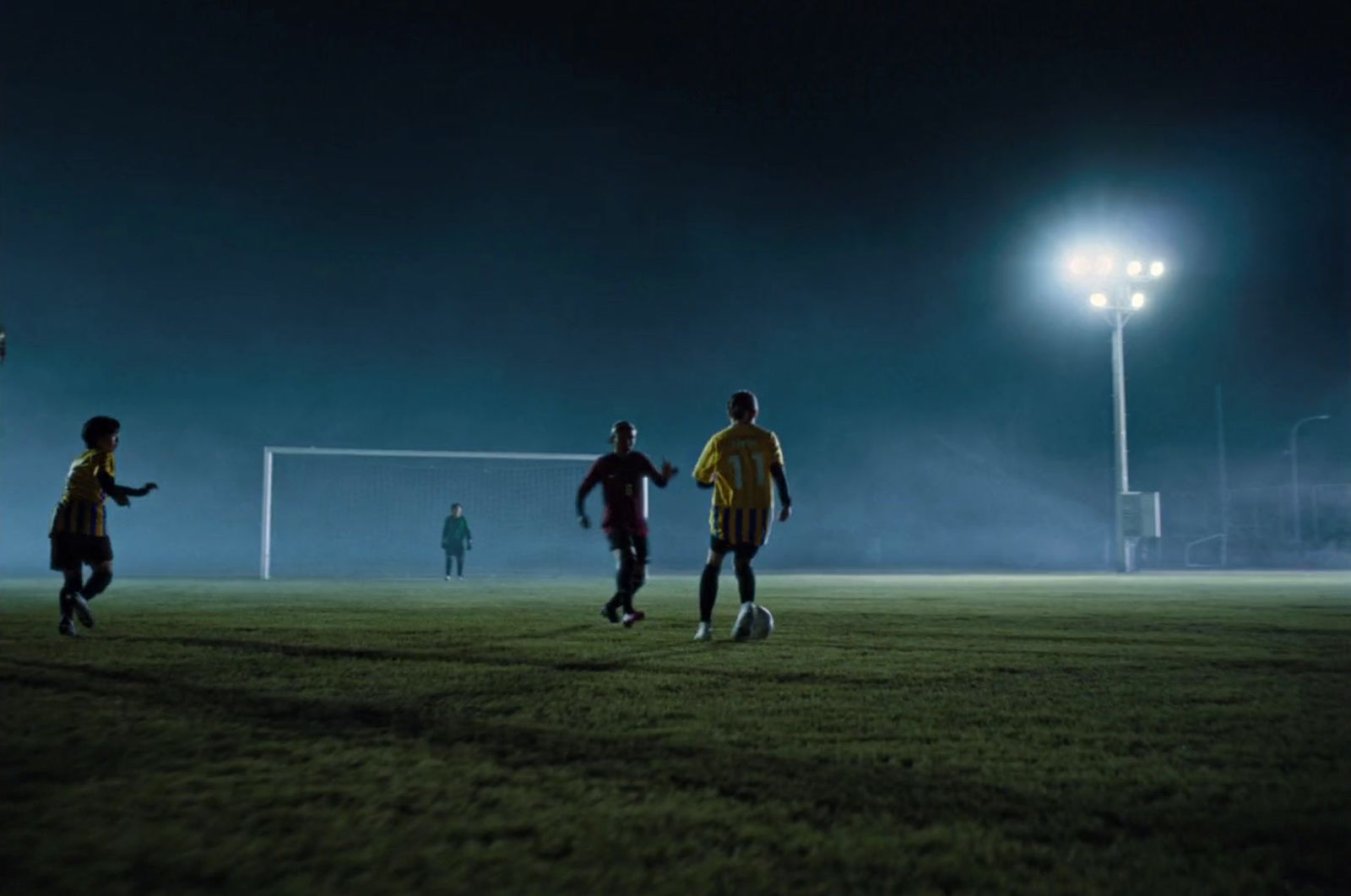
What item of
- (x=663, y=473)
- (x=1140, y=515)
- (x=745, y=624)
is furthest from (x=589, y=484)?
(x=1140, y=515)

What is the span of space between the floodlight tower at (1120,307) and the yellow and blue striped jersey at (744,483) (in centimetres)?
2183

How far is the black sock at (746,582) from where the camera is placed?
7500mm

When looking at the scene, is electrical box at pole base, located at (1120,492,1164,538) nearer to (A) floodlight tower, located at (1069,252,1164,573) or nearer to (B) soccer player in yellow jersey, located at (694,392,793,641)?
(A) floodlight tower, located at (1069,252,1164,573)

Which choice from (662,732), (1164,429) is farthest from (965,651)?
(1164,429)

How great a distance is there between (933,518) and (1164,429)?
1072cm

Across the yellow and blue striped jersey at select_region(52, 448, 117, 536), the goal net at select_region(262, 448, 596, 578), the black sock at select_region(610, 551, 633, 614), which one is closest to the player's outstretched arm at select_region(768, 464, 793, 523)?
the black sock at select_region(610, 551, 633, 614)

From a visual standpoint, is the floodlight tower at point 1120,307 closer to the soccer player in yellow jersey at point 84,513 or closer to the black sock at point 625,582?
the black sock at point 625,582

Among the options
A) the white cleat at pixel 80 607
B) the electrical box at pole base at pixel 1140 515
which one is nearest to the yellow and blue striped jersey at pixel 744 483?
the white cleat at pixel 80 607

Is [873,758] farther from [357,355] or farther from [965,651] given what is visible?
[357,355]

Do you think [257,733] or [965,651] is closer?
[257,733]

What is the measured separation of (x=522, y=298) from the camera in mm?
42094

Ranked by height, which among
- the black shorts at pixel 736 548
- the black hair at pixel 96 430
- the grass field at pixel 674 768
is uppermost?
the black hair at pixel 96 430

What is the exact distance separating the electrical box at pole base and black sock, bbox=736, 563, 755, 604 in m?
21.7

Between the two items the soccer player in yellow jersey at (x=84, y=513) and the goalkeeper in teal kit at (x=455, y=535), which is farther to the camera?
the goalkeeper in teal kit at (x=455, y=535)
